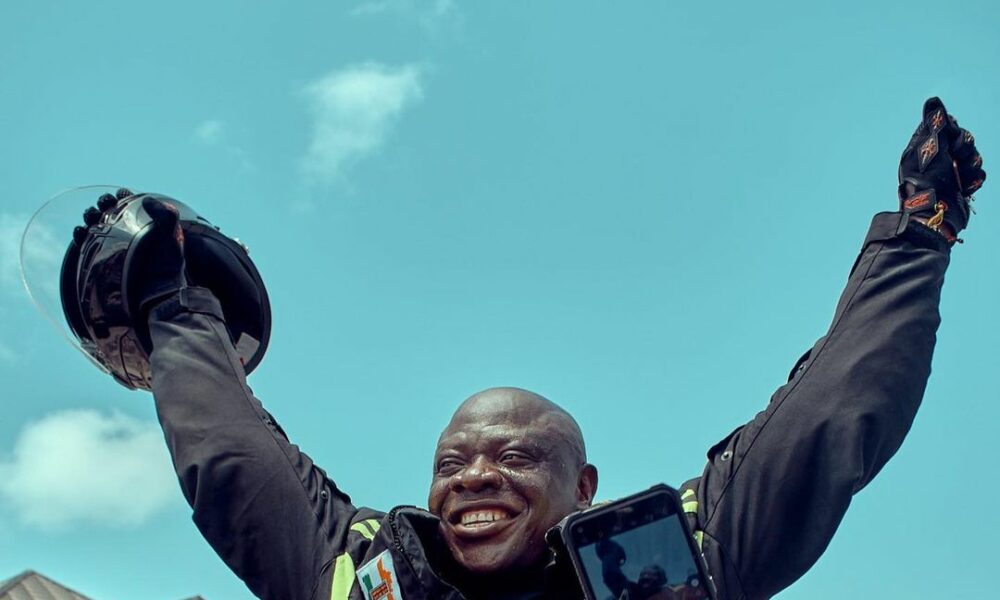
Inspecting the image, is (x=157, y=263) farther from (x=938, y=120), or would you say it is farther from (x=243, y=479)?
(x=938, y=120)

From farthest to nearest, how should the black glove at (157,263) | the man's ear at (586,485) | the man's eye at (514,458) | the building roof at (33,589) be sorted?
the building roof at (33,589) → the black glove at (157,263) → the man's ear at (586,485) → the man's eye at (514,458)

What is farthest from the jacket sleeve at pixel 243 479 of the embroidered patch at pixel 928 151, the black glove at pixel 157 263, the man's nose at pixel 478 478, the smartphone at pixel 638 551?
the embroidered patch at pixel 928 151

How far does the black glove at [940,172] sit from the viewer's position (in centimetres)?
534

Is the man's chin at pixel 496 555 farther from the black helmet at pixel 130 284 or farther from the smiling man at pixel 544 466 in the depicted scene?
the black helmet at pixel 130 284

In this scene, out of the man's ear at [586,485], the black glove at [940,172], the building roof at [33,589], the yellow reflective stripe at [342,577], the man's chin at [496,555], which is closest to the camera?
the man's chin at [496,555]

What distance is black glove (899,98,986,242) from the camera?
210 inches

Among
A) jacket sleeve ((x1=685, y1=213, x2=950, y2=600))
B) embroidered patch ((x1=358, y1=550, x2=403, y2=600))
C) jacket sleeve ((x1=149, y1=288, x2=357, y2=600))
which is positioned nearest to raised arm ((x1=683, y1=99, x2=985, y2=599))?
jacket sleeve ((x1=685, y1=213, x2=950, y2=600))

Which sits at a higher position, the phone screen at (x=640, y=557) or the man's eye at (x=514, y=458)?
the man's eye at (x=514, y=458)

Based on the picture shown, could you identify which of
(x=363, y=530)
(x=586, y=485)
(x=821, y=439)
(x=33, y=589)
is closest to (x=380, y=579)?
(x=363, y=530)

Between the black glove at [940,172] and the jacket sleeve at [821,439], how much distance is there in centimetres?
21

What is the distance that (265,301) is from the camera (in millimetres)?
6285

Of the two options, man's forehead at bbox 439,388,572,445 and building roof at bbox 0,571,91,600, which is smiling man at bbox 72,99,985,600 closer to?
man's forehead at bbox 439,388,572,445

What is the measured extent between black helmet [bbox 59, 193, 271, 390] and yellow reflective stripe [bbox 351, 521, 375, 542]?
106 cm

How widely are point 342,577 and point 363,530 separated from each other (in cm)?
29
